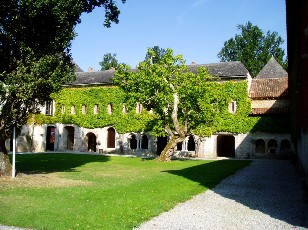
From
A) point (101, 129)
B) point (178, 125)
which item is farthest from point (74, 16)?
point (101, 129)

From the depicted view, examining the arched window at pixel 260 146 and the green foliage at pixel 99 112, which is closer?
the arched window at pixel 260 146

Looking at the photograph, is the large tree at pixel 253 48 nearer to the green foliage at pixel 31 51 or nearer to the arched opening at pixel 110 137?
the arched opening at pixel 110 137

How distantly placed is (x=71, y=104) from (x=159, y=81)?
17829 mm

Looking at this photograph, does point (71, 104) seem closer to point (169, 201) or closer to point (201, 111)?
point (201, 111)

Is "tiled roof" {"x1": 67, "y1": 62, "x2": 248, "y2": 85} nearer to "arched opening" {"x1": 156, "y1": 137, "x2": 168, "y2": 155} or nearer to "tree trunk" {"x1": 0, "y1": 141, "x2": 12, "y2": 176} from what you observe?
"arched opening" {"x1": 156, "y1": 137, "x2": 168, "y2": 155}

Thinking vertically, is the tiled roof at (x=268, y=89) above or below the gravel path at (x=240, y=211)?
above

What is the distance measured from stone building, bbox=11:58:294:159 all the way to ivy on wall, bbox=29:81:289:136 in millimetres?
459

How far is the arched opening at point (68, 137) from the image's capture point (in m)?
38.7

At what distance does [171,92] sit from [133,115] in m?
11.7

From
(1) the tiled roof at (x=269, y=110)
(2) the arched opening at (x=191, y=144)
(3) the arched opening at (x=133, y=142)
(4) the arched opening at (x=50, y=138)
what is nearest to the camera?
(1) the tiled roof at (x=269, y=110)

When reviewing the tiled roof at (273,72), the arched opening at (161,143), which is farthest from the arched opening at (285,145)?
the tiled roof at (273,72)

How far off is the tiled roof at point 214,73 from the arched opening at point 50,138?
20.8 feet

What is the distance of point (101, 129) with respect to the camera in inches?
1458

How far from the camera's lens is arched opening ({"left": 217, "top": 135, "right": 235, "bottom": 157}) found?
36062 mm
